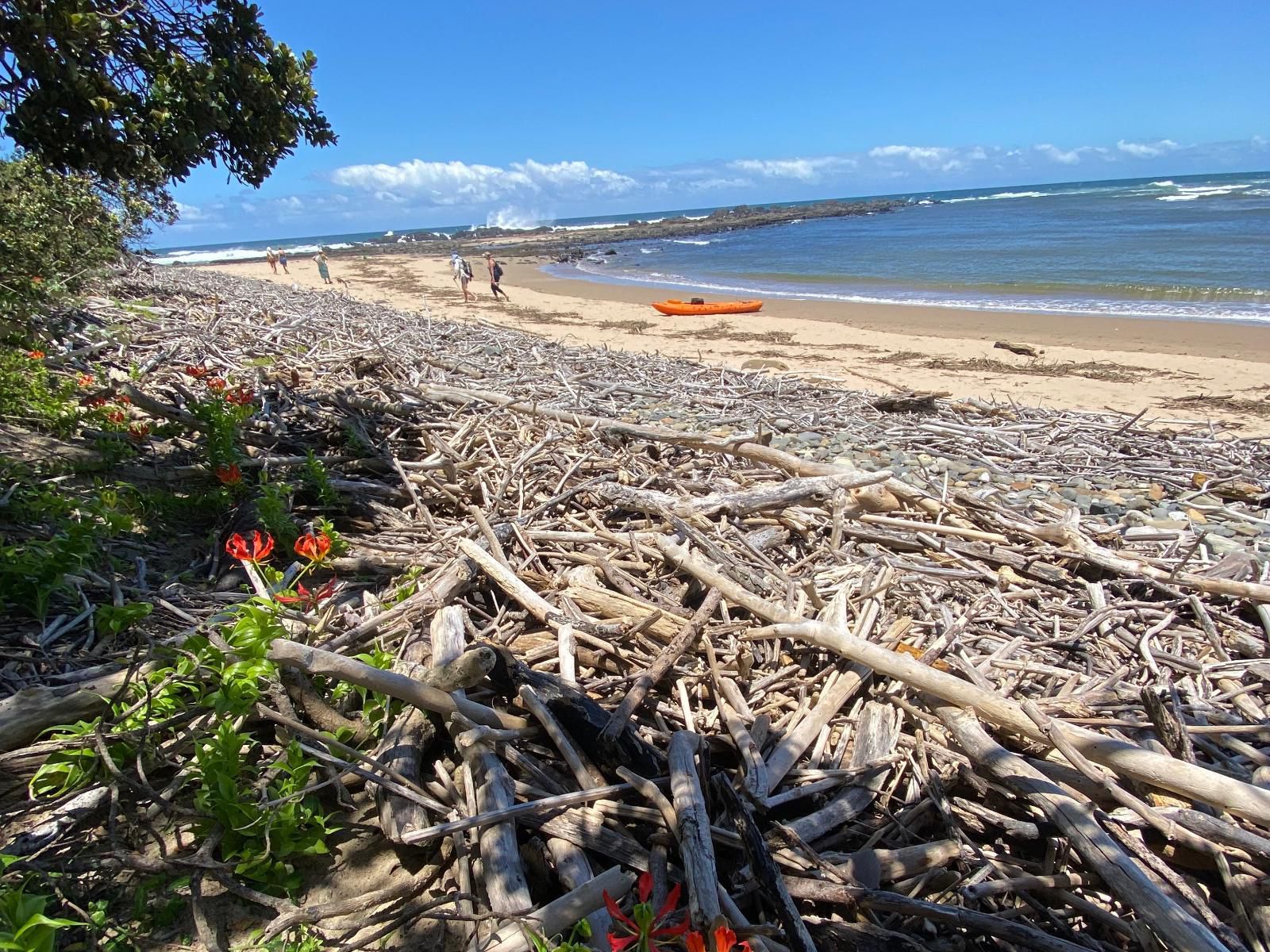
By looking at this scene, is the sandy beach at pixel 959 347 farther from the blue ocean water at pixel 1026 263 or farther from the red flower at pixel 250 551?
the red flower at pixel 250 551

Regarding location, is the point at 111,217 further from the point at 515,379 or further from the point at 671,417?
the point at 671,417

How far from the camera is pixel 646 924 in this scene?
1463 mm

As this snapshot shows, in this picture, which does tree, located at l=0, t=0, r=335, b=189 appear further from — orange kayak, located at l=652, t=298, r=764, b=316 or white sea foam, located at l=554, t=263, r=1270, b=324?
white sea foam, located at l=554, t=263, r=1270, b=324

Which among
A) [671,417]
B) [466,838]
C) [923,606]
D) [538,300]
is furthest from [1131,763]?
[538,300]

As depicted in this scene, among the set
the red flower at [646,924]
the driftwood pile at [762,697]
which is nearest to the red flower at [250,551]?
the driftwood pile at [762,697]

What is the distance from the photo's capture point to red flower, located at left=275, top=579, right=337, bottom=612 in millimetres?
2672

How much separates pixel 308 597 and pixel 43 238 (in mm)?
5593

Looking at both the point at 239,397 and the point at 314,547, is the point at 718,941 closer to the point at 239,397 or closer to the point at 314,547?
the point at 314,547

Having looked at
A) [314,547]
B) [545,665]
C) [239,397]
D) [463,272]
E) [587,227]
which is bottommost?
[587,227]

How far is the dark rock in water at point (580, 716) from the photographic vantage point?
210 centimetres

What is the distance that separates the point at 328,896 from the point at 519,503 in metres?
2.46

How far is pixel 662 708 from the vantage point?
2537mm

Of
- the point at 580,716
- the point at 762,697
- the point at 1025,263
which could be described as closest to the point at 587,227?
the point at 1025,263

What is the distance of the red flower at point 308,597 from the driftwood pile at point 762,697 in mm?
99
